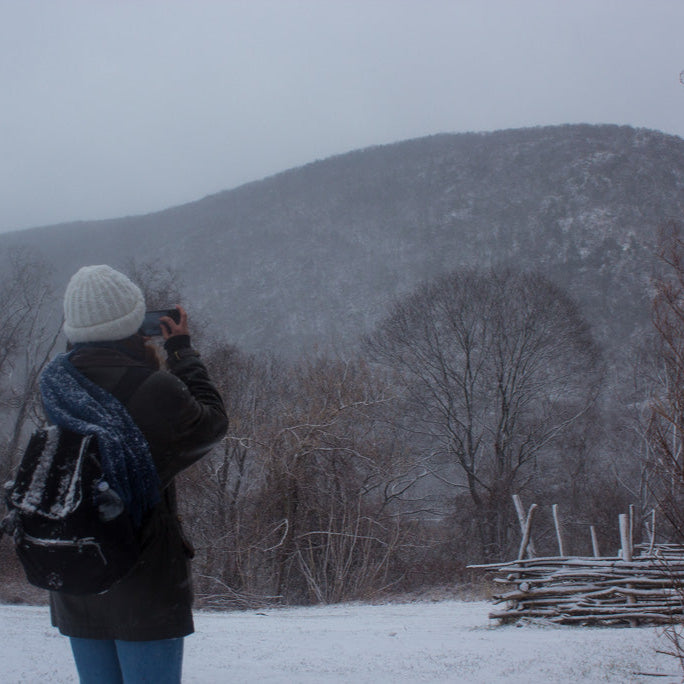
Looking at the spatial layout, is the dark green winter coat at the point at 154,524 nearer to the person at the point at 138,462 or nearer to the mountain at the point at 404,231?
the person at the point at 138,462

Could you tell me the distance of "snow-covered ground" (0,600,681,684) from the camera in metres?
5.34

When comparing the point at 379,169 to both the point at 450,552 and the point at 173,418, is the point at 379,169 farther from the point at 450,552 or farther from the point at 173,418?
the point at 173,418

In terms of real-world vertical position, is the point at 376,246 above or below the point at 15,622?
above

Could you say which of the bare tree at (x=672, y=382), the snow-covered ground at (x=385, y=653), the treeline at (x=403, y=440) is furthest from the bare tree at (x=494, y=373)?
the bare tree at (x=672, y=382)

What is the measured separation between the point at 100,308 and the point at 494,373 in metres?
25.7

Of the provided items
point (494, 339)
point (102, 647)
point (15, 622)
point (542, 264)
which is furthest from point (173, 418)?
point (542, 264)

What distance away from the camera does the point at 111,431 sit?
6.30ft

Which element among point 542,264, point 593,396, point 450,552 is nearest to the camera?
point 450,552

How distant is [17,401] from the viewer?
22.6 m

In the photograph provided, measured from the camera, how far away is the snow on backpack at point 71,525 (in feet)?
5.88

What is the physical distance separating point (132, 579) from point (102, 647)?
30 cm

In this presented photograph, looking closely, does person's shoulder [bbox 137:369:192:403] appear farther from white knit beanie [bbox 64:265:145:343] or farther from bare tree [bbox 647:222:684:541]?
bare tree [bbox 647:222:684:541]

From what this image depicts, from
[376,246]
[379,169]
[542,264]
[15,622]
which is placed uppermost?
[379,169]

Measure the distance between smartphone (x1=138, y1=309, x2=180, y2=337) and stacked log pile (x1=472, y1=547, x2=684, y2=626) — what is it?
811 cm
